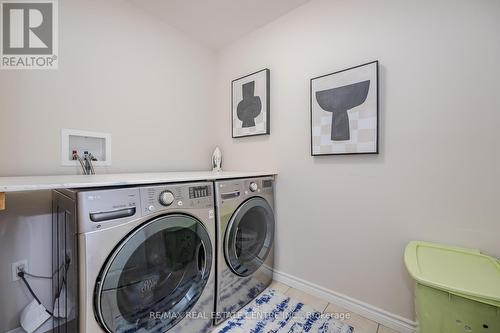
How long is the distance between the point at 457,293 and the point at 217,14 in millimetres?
2259

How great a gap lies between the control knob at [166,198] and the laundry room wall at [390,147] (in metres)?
1.00

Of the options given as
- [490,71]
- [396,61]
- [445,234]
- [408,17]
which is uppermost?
[408,17]

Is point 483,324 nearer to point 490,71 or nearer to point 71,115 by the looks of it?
point 490,71

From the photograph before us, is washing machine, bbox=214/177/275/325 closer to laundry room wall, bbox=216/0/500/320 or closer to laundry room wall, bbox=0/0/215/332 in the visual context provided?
laundry room wall, bbox=216/0/500/320

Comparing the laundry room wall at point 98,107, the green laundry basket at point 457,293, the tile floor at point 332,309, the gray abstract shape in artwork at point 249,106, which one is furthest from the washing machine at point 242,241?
the green laundry basket at point 457,293

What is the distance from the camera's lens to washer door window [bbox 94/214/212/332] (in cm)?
87

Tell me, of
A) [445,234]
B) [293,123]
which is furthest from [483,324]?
[293,123]

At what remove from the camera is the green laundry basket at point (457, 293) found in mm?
739

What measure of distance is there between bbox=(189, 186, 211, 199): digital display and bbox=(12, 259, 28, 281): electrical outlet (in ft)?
3.56

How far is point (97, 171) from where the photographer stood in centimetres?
149

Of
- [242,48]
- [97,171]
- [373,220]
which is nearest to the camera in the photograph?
[373,220]

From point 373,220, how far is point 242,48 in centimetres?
190

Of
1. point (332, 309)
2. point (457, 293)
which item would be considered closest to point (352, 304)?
point (332, 309)

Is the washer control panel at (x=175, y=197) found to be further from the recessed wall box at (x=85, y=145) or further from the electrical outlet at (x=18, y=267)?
the electrical outlet at (x=18, y=267)
